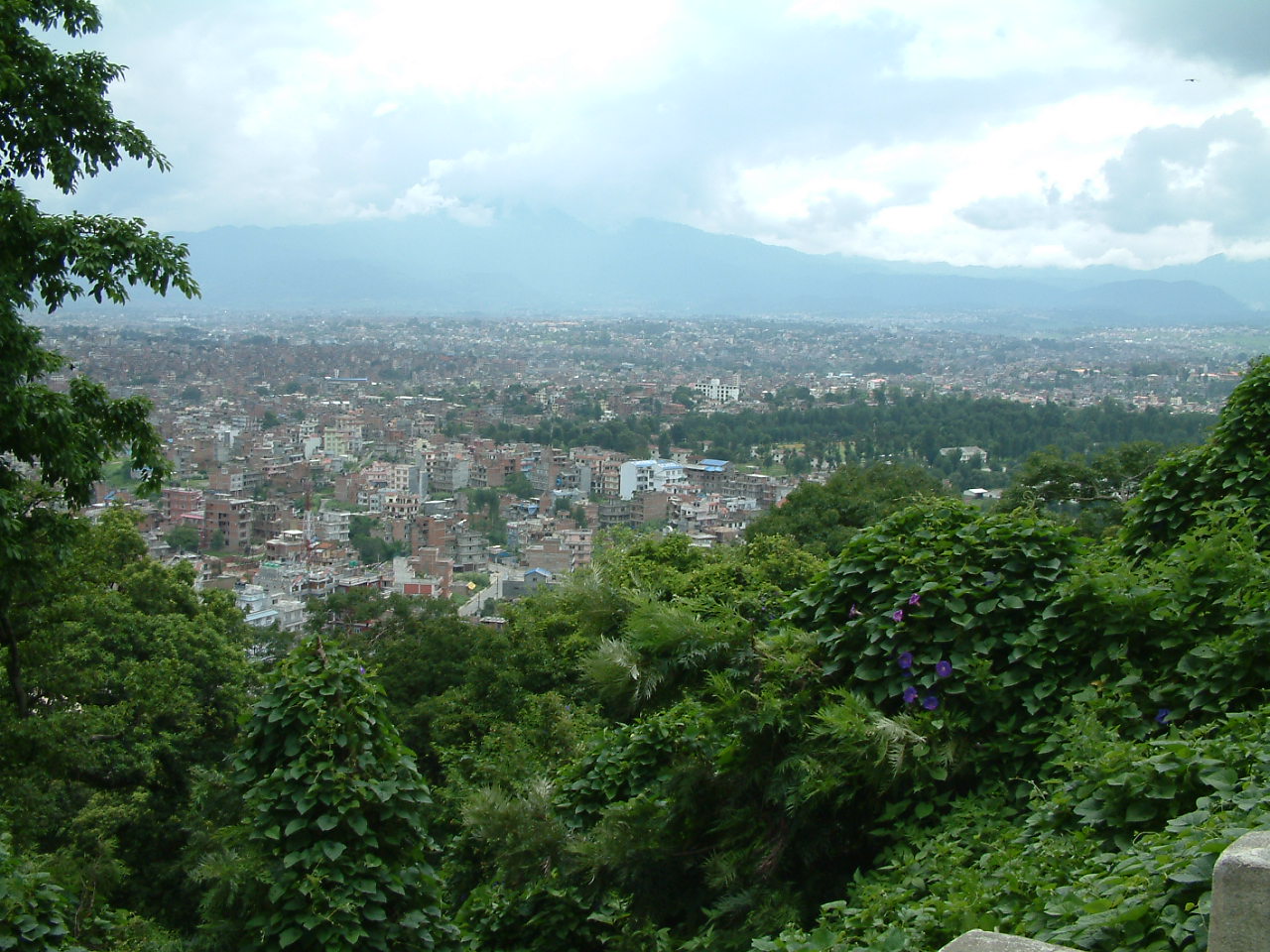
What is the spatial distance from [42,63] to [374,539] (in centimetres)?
3191

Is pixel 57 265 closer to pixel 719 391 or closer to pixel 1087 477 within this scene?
pixel 1087 477

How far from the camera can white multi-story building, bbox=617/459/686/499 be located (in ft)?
142

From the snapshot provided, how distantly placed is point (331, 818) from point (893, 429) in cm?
4847

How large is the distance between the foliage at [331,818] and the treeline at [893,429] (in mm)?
33937

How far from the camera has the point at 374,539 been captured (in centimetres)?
3669

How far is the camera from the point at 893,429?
5069 centimetres

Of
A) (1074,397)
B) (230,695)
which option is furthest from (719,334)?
(230,695)

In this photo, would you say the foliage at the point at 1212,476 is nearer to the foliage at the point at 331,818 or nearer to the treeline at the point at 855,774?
the treeline at the point at 855,774

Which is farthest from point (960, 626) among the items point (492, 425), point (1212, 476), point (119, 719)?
point (492, 425)

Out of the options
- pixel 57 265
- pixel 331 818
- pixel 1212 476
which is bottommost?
pixel 331 818

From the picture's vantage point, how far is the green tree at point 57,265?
537cm

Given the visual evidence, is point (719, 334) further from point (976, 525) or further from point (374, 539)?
→ point (976, 525)

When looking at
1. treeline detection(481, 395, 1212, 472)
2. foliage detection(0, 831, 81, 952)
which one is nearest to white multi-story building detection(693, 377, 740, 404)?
treeline detection(481, 395, 1212, 472)

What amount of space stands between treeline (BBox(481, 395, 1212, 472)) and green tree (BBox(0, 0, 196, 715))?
33428 mm
